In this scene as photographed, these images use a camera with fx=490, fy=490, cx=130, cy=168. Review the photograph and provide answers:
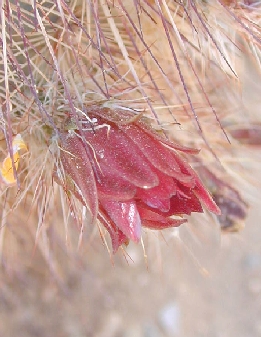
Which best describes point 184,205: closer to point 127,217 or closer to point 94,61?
point 127,217

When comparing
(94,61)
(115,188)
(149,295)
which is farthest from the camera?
(149,295)

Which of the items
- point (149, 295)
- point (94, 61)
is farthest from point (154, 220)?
point (149, 295)

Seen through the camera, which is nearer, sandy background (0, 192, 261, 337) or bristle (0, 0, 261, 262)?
bristle (0, 0, 261, 262)

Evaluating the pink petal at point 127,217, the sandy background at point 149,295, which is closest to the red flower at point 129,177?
the pink petal at point 127,217

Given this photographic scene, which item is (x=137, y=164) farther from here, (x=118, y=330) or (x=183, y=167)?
(x=118, y=330)

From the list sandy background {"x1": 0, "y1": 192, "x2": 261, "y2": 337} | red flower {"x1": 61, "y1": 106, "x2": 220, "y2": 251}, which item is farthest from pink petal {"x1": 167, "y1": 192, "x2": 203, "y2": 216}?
sandy background {"x1": 0, "y1": 192, "x2": 261, "y2": 337}

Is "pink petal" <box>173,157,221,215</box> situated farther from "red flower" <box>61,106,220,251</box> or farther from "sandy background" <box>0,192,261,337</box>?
"sandy background" <box>0,192,261,337</box>

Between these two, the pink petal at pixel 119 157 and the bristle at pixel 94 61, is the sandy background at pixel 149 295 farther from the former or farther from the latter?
the pink petal at pixel 119 157
